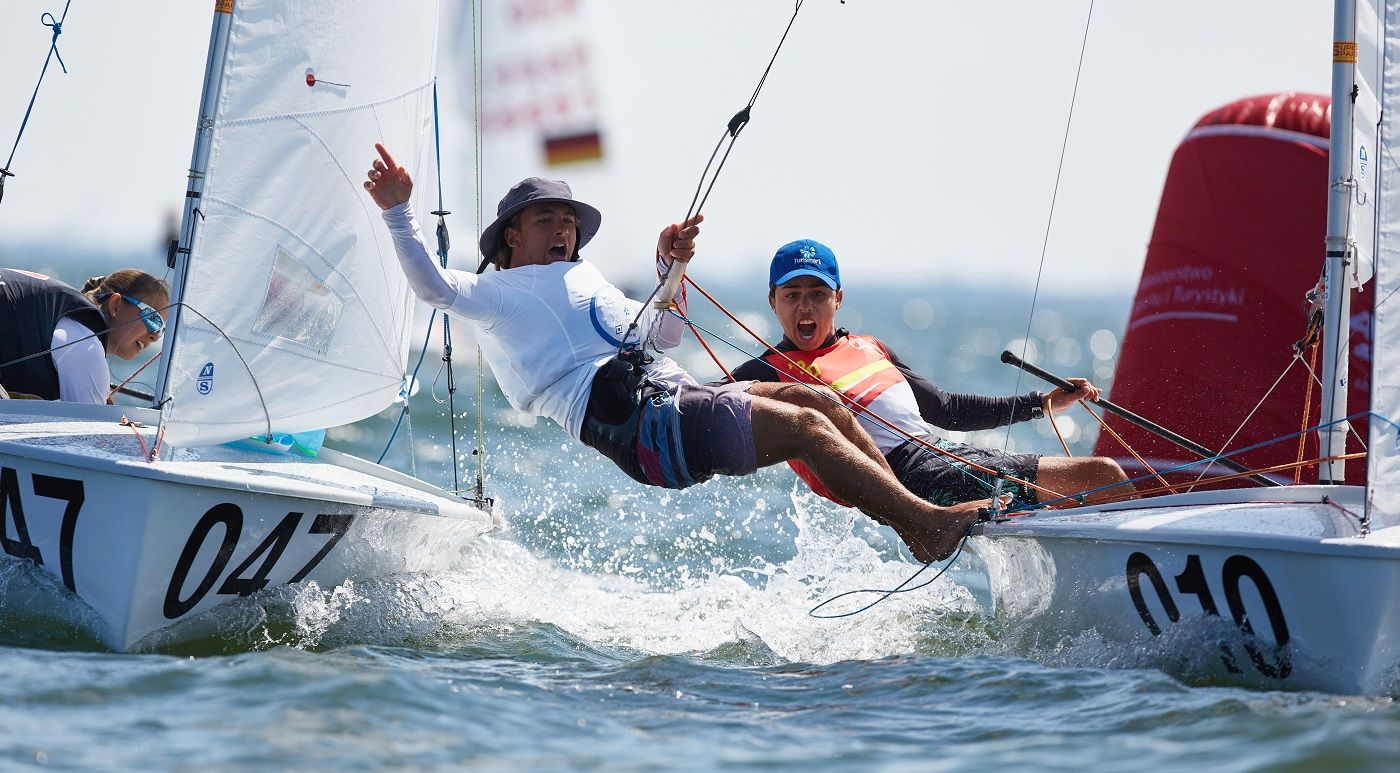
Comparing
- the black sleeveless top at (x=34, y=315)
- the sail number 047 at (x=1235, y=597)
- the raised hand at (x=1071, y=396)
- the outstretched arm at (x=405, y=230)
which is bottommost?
the sail number 047 at (x=1235, y=597)

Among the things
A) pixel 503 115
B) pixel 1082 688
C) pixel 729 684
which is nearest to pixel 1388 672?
pixel 1082 688

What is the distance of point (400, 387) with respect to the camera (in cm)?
466

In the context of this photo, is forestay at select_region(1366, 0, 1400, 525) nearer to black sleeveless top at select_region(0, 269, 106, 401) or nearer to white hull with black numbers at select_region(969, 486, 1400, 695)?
white hull with black numbers at select_region(969, 486, 1400, 695)

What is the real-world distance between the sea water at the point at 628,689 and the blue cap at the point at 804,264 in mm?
1042

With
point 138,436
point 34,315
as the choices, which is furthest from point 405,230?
point 34,315

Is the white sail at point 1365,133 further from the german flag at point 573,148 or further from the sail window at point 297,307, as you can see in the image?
the sail window at point 297,307

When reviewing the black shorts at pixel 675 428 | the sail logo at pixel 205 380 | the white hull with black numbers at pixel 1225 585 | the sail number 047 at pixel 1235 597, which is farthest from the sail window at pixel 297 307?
the sail number 047 at pixel 1235 597

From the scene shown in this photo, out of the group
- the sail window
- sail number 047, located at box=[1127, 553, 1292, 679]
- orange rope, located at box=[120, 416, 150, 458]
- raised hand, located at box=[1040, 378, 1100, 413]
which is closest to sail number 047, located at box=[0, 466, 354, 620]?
orange rope, located at box=[120, 416, 150, 458]

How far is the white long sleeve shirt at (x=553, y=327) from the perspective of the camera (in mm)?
3924

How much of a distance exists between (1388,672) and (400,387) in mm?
2939

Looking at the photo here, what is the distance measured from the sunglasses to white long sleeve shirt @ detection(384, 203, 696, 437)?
3.20 feet

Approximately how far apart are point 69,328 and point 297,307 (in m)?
0.73

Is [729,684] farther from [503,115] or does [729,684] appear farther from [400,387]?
[503,115]

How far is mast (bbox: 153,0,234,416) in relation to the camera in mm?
3668
